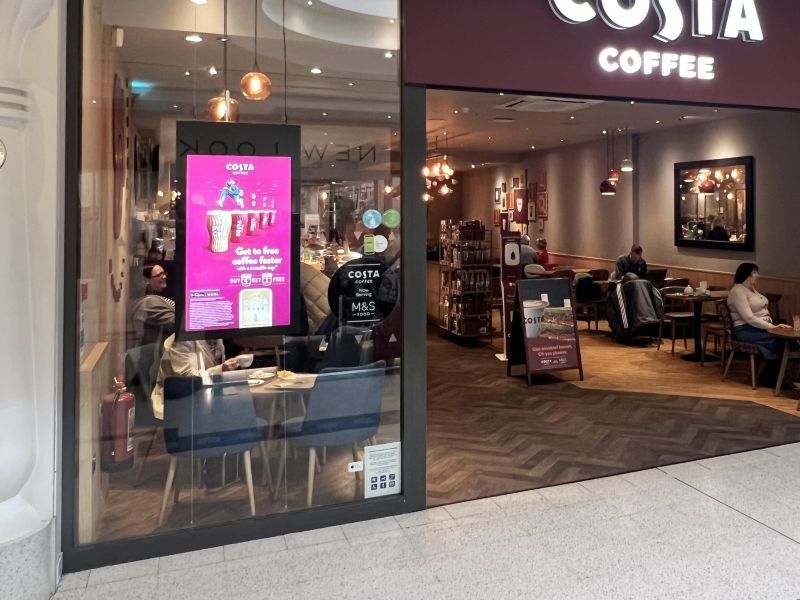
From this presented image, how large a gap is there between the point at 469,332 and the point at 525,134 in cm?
531

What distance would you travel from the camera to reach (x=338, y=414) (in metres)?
3.68

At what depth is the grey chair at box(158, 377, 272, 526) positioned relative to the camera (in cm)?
338

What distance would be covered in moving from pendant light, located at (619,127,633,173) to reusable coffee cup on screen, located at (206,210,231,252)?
9.75 meters

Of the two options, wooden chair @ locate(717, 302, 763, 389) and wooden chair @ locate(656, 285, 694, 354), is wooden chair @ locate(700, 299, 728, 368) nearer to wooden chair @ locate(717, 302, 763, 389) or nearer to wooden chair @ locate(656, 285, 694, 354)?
wooden chair @ locate(717, 302, 763, 389)

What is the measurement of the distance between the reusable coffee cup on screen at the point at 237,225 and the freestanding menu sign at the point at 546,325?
4.03m

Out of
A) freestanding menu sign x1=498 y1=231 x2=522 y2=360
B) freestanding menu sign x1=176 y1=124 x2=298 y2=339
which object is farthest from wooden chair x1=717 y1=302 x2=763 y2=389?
freestanding menu sign x1=176 y1=124 x2=298 y2=339

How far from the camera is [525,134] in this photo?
12.6 metres

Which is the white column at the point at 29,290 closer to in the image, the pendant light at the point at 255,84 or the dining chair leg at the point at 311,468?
the pendant light at the point at 255,84

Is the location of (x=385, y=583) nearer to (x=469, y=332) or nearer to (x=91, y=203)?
(x=91, y=203)

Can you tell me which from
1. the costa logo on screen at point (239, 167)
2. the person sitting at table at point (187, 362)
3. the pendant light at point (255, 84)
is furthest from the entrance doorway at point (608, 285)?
A: the costa logo on screen at point (239, 167)

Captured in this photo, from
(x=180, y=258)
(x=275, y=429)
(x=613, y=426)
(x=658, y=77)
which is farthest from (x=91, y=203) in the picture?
(x=613, y=426)

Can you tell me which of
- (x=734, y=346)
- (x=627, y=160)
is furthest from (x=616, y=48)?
(x=627, y=160)

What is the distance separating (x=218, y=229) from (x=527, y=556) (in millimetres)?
2156

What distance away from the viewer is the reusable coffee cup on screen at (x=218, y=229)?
3271 mm
